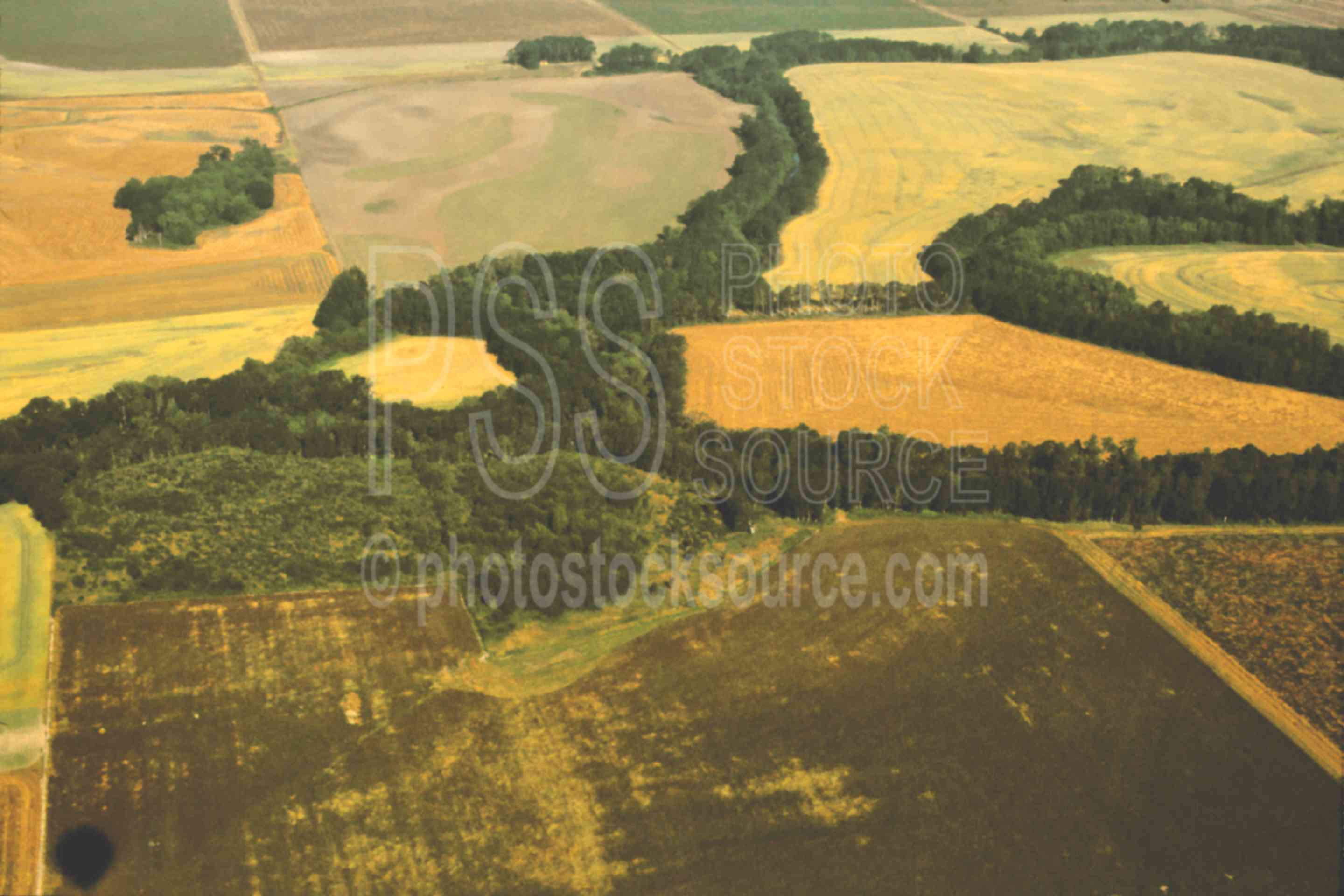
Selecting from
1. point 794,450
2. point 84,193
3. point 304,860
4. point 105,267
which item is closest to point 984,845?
point 304,860

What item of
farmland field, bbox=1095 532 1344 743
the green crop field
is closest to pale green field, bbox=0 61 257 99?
the green crop field

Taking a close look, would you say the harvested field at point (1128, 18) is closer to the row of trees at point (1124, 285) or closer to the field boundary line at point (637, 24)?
the field boundary line at point (637, 24)

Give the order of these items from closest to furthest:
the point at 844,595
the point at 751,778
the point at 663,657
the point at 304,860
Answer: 1. the point at 304,860
2. the point at 751,778
3. the point at 663,657
4. the point at 844,595

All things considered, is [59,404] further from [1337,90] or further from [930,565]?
[1337,90]

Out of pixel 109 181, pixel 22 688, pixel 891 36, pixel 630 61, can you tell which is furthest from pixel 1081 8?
pixel 22 688

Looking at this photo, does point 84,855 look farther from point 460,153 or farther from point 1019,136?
point 1019,136

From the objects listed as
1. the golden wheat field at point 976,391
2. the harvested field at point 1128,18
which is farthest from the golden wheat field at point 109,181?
the harvested field at point 1128,18
